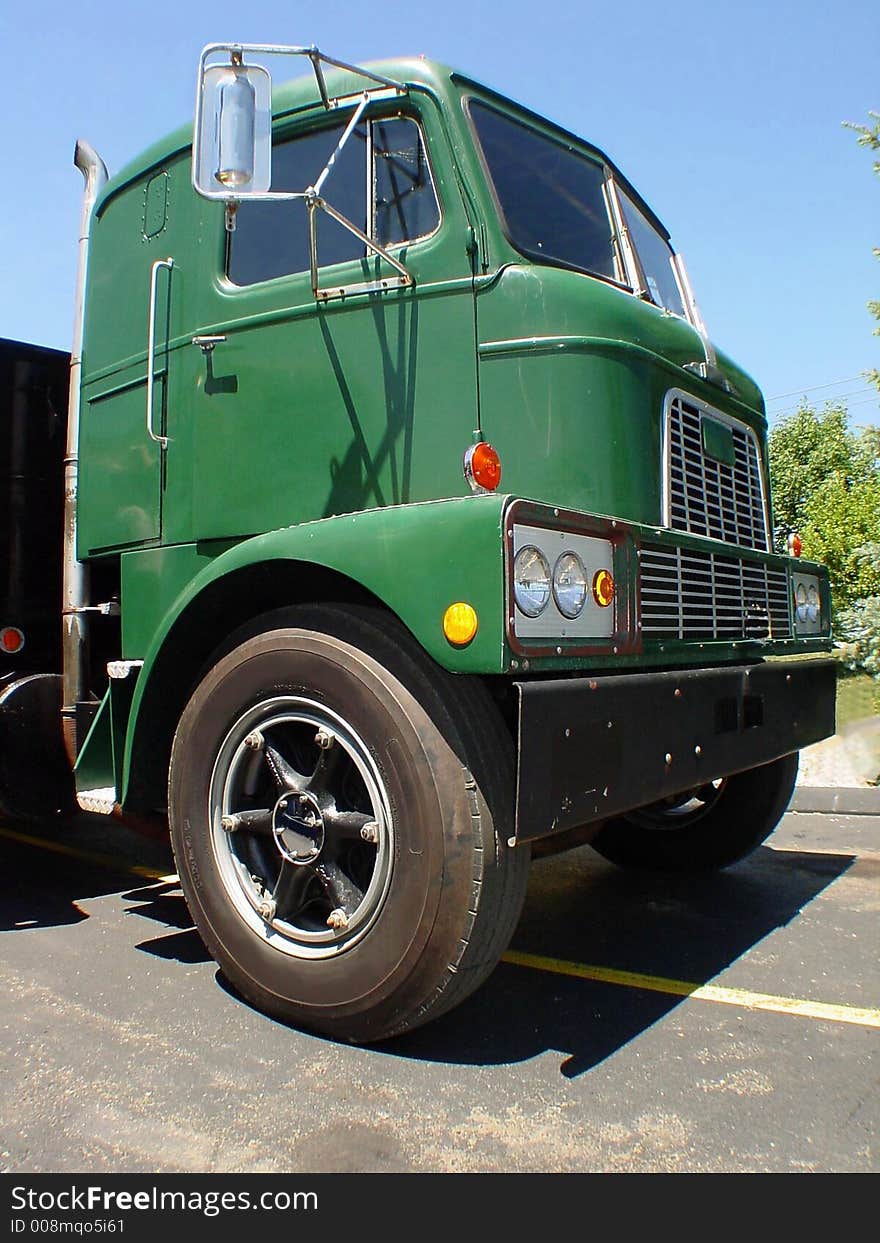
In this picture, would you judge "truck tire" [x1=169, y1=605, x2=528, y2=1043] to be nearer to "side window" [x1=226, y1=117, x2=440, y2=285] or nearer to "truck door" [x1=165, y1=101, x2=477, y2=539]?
"truck door" [x1=165, y1=101, x2=477, y2=539]

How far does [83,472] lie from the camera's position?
413cm

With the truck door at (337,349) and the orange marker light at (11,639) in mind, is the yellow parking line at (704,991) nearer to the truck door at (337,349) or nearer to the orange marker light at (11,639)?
the truck door at (337,349)

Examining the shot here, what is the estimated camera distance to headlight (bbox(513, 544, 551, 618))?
2.42m

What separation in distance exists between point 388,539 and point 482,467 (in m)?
0.36

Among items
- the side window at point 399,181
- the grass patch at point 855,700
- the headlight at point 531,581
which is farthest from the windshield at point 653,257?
the grass patch at point 855,700

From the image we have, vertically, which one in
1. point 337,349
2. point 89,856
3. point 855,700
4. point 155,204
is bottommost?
point 89,856

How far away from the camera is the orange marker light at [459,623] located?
242 centimetres

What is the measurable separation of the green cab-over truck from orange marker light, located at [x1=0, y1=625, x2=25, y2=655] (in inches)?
8.9

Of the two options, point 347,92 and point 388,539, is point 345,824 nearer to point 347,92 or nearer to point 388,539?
point 388,539

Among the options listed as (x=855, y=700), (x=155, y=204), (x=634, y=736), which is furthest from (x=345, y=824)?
(x=855, y=700)

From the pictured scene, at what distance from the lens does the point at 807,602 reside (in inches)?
163
